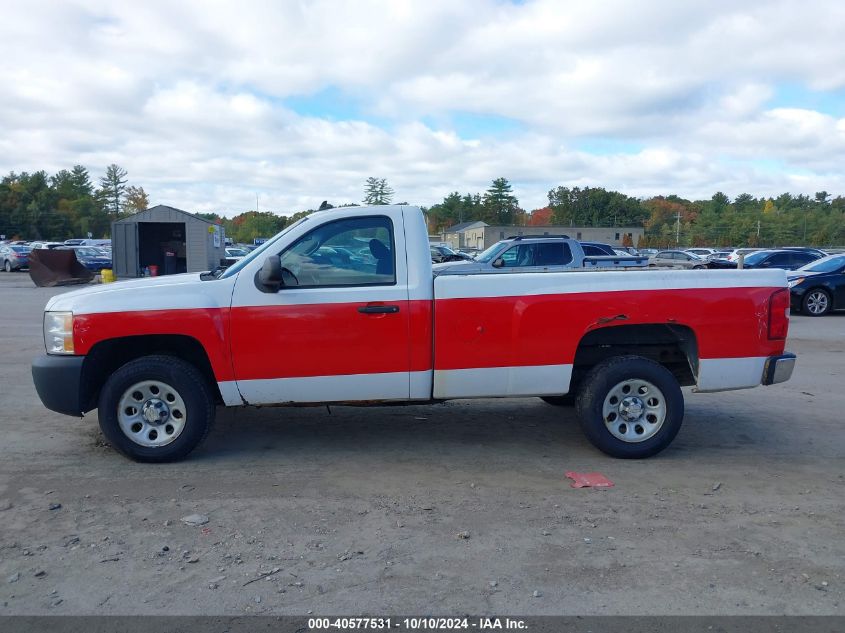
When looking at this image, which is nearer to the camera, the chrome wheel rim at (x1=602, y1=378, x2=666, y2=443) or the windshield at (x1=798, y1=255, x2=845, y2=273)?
the chrome wheel rim at (x1=602, y1=378, x2=666, y2=443)

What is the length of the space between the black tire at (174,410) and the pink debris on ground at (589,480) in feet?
9.21

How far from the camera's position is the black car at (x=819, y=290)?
17.0m

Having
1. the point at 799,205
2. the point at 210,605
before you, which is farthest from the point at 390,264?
the point at 799,205

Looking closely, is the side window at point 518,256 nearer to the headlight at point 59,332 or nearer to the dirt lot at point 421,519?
the dirt lot at point 421,519

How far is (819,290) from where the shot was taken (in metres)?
17.0

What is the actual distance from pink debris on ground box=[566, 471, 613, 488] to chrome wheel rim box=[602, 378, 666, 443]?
50 cm

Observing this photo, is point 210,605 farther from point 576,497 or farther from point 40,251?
point 40,251

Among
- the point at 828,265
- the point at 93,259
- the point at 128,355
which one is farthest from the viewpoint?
the point at 93,259

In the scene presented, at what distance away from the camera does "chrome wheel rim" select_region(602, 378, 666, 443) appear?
5.78 meters

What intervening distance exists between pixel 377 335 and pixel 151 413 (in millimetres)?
1837

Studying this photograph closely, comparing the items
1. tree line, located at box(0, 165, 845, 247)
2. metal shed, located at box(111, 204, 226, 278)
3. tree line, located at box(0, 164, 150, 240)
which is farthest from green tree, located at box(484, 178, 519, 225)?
metal shed, located at box(111, 204, 226, 278)

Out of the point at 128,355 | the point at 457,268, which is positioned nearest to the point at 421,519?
the point at 128,355

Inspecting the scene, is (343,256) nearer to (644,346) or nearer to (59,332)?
(59,332)

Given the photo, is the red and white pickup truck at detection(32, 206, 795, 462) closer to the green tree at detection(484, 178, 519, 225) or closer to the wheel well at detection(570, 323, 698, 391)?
the wheel well at detection(570, 323, 698, 391)
